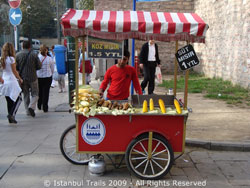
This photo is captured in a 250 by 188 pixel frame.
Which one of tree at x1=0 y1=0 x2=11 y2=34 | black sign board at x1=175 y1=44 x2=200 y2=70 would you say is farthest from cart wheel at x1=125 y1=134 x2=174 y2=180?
tree at x1=0 y1=0 x2=11 y2=34

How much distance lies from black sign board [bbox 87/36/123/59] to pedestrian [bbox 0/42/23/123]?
9.42 ft

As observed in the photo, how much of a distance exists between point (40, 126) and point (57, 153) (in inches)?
77.1

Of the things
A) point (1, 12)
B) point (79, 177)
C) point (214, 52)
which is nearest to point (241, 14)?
point (214, 52)

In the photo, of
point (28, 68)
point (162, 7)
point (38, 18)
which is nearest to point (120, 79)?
point (28, 68)

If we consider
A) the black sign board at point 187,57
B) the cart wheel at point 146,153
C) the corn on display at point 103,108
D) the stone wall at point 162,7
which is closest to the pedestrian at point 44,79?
the corn on display at point 103,108

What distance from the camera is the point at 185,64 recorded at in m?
4.43

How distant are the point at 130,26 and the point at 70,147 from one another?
2111 mm

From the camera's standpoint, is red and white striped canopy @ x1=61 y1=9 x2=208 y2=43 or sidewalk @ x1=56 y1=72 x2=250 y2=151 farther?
sidewalk @ x1=56 y1=72 x2=250 y2=151

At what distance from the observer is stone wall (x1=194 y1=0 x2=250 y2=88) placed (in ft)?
36.2

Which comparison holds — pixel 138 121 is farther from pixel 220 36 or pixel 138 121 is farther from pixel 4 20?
pixel 4 20

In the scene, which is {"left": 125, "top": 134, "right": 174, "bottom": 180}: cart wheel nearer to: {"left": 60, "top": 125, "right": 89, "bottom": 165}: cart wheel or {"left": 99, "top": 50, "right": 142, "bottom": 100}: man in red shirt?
{"left": 60, "top": 125, "right": 89, "bottom": 165}: cart wheel

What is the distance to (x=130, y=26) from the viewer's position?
13.0 feet

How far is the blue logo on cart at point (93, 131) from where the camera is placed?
13.9 feet

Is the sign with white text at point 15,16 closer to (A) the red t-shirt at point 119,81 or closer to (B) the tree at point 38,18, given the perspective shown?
(A) the red t-shirt at point 119,81
